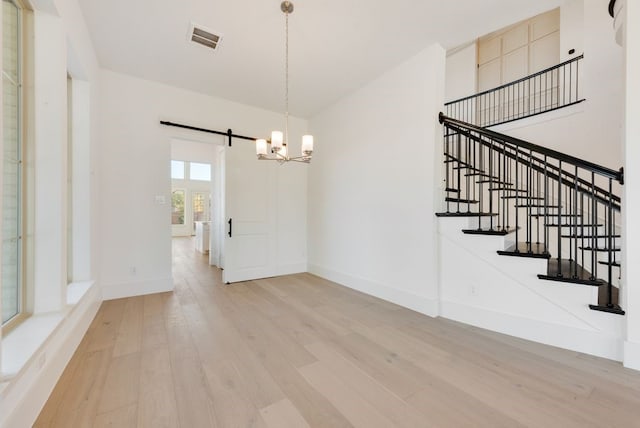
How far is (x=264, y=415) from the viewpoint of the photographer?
1510 millimetres

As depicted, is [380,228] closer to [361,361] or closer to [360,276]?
[360,276]

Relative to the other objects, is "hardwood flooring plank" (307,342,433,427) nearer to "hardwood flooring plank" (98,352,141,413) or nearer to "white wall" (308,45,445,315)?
"hardwood flooring plank" (98,352,141,413)

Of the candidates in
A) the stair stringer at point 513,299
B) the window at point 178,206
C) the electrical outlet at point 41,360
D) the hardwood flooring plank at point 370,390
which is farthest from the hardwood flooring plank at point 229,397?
the window at point 178,206

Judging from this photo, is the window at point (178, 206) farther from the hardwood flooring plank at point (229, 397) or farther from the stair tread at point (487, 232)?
the stair tread at point (487, 232)

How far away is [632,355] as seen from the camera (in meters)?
1.93

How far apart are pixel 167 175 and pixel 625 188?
16.9 ft

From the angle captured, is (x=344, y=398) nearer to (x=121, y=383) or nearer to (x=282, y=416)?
(x=282, y=416)

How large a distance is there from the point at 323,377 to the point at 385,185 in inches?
99.5

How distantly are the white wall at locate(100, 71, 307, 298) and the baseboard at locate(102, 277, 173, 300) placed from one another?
0.4 inches

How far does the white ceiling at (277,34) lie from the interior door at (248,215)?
1266 mm

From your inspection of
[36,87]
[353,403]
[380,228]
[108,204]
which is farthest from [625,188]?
[108,204]

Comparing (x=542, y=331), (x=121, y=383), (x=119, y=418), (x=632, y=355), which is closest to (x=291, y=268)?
(x=121, y=383)

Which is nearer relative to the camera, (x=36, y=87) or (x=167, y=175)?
(x=36, y=87)

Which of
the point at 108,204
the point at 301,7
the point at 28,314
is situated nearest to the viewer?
the point at 28,314
